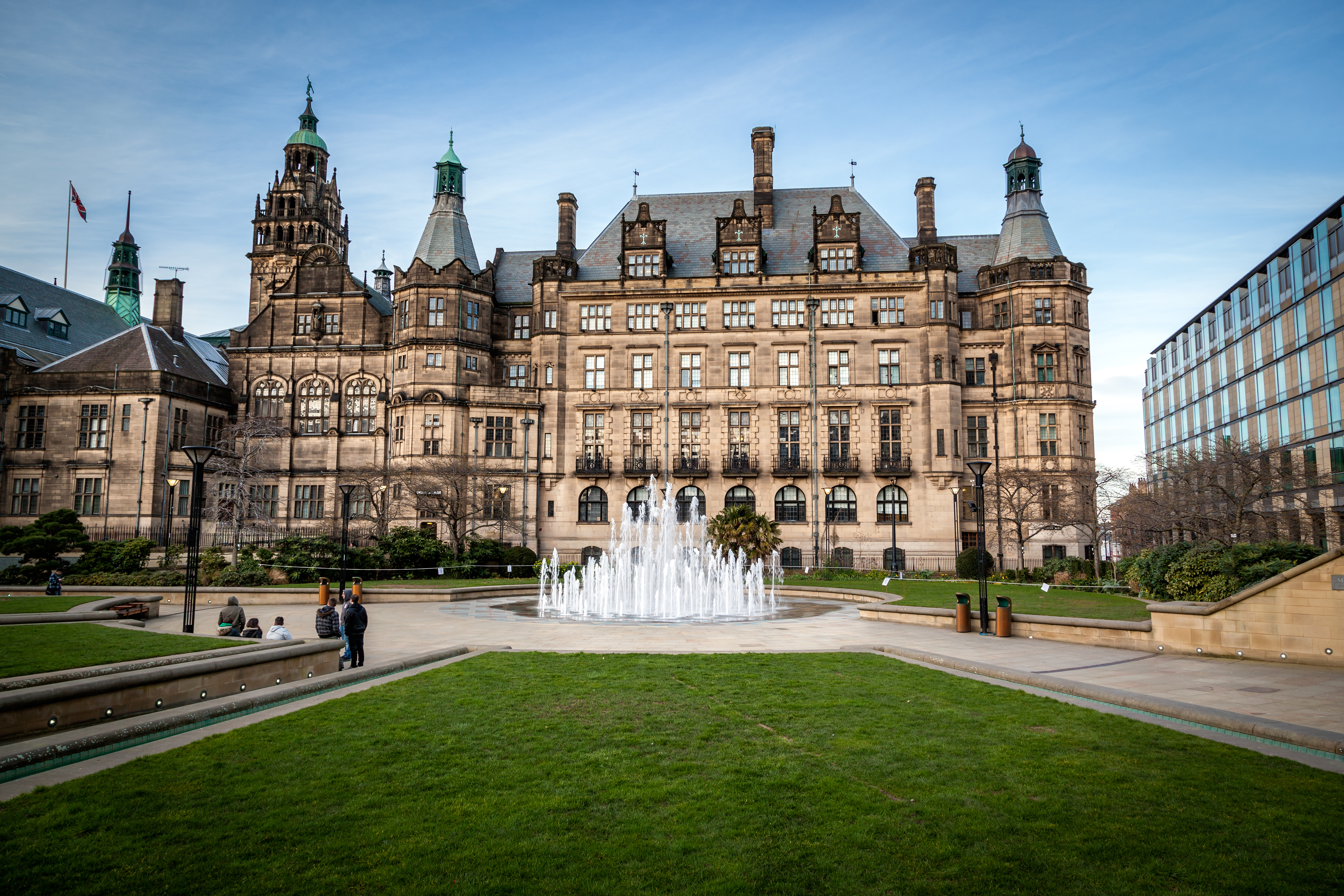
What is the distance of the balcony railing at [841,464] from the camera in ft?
171

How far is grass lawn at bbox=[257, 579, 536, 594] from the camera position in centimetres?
3250

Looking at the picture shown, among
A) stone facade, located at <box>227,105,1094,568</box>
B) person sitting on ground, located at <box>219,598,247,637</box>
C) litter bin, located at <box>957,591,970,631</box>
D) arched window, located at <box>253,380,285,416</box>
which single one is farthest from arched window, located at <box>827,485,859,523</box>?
person sitting on ground, located at <box>219,598,247,637</box>

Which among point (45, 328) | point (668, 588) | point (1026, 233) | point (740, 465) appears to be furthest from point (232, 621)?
point (45, 328)

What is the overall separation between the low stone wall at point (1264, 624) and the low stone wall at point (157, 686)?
16254 millimetres

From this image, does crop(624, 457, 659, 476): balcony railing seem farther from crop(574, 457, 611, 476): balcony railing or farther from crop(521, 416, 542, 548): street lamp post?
crop(521, 416, 542, 548): street lamp post

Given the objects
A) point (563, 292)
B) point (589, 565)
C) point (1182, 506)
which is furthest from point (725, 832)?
point (563, 292)

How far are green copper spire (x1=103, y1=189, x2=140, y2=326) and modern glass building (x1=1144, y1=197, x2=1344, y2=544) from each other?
327 feet

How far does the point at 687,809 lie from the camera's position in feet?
23.6

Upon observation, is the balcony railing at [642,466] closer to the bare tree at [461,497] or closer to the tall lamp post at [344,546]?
the bare tree at [461,497]

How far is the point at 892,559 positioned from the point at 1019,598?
74.5 feet

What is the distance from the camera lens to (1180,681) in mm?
13320

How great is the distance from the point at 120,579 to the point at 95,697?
1028 inches

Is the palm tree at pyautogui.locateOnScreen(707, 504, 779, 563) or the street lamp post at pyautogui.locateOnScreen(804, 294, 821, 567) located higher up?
the street lamp post at pyautogui.locateOnScreen(804, 294, 821, 567)

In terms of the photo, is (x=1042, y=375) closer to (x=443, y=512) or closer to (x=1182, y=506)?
(x=1182, y=506)
